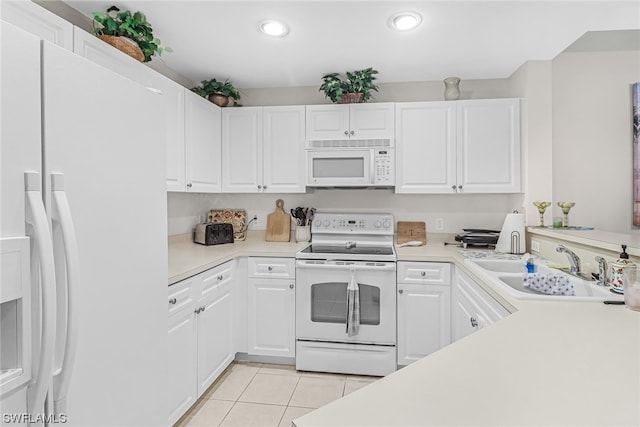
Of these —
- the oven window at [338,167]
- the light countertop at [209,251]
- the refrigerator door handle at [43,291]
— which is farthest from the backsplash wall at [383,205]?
the refrigerator door handle at [43,291]

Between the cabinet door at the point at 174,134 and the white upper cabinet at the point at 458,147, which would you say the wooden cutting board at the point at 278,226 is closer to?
the cabinet door at the point at 174,134

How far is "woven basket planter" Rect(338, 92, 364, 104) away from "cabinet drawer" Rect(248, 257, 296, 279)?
137cm

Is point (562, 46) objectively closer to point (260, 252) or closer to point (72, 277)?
→ point (260, 252)

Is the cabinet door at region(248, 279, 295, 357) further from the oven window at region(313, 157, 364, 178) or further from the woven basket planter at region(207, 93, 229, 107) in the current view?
the woven basket planter at region(207, 93, 229, 107)

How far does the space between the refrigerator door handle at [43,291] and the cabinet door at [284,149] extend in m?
2.22

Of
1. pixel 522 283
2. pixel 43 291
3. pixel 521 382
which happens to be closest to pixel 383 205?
pixel 522 283

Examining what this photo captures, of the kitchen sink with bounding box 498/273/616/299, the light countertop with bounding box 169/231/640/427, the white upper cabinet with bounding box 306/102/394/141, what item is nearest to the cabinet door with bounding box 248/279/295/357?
the white upper cabinet with bounding box 306/102/394/141

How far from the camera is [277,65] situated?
109 inches

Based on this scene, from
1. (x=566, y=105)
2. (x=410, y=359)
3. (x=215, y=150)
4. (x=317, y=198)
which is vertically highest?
(x=566, y=105)

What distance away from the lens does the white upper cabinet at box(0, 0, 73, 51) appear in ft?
4.33

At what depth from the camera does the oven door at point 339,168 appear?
285cm

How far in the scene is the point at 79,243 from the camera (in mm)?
1019

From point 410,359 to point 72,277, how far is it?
226 cm

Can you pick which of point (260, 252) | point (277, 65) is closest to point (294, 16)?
point (277, 65)
